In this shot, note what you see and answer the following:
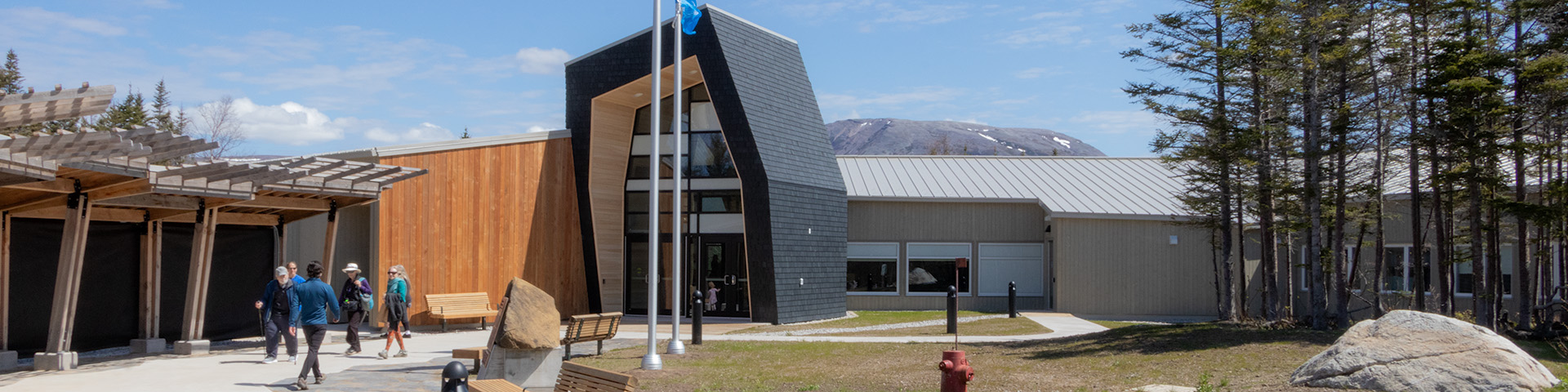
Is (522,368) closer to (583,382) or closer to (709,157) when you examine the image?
(583,382)

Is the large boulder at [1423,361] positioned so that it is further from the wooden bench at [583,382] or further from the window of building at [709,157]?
the window of building at [709,157]

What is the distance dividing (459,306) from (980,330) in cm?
932

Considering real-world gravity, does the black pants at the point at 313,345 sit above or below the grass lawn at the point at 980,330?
above

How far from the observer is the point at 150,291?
1388 cm

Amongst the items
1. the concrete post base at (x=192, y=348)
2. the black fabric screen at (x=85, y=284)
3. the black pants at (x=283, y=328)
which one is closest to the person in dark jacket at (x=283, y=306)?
the black pants at (x=283, y=328)

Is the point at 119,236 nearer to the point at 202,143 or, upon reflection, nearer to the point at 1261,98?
the point at 202,143

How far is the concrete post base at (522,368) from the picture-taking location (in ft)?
33.8

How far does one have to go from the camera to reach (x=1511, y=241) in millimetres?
19219

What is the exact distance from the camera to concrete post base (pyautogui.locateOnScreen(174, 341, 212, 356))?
1331 centimetres

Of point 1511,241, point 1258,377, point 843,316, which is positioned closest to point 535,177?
point 843,316

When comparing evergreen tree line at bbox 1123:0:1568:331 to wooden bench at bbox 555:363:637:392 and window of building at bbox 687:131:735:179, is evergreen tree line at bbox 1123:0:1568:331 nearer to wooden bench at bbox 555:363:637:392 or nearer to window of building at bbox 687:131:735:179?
window of building at bbox 687:131:735:179

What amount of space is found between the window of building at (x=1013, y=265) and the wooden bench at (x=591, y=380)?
60.8ft

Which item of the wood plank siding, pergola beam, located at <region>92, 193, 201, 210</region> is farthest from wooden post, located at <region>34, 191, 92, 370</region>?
the wood plank siding

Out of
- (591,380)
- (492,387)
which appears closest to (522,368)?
(492,387)
